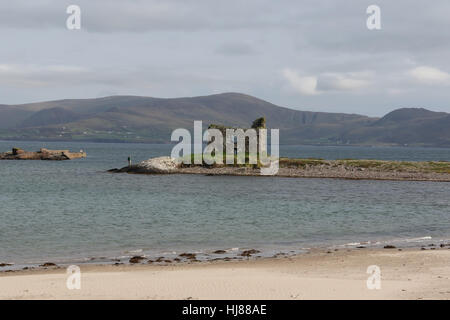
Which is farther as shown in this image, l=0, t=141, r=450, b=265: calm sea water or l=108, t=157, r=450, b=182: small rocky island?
l=108, t=157, r=450, b=182: small rocky island

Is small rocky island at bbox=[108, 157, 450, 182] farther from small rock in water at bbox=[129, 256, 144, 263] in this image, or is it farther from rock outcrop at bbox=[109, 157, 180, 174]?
small rock in water at bbox=[129, 256, 144, 263]

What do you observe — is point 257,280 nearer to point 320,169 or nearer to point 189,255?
point 189,255

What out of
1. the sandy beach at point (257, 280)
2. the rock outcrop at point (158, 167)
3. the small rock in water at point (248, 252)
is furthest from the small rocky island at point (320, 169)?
the sandy beach at point (257, 280)

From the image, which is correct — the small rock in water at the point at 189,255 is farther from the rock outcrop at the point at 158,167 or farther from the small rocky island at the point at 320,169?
the rock outcrop at the point at 158,167

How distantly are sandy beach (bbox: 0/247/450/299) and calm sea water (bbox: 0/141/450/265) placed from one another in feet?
15.6

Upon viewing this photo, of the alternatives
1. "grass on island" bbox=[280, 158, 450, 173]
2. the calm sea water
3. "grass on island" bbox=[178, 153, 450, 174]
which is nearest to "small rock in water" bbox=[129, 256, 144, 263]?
the calm sea water

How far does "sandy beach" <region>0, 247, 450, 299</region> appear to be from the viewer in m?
19.6

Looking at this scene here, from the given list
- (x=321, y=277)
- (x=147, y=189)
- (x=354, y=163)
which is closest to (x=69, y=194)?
(x=147, y=189)

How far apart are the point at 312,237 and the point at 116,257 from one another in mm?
13982

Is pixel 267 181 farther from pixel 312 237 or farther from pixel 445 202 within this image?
pixel 312 237

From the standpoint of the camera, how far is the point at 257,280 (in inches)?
883

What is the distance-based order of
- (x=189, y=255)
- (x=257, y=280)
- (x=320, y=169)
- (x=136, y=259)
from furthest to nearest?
(x=320, y=169), (x=189, y=255), (x=136, y=259), (x=257, y=280)

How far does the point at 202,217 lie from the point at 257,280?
77.6 ft

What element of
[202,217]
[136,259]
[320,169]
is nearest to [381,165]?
[320,169]
